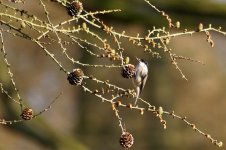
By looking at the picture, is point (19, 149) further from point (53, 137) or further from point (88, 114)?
point (53, 137)

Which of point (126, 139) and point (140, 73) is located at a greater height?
point (140, 73)

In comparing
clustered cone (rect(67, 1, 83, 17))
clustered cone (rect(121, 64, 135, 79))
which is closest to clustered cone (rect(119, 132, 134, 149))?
clustered cone (rect(121, 64, 135, 79))

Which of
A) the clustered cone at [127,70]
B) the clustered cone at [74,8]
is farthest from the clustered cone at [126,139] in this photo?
the clustered cone at [74,8]

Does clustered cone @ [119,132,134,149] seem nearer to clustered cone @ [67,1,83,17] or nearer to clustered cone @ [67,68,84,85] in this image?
clustered cone @ [67,68,84,85]

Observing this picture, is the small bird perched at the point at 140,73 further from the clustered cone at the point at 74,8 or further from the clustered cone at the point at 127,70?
the clustered cone at the point at 74,8

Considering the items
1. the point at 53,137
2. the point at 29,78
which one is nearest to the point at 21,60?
the point at 29,78

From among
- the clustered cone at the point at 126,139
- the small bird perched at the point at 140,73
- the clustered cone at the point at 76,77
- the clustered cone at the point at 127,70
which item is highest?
the small bird perched at the point at 140,73

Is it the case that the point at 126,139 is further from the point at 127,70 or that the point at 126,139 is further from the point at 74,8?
the point at 74,8

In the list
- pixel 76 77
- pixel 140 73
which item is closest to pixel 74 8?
pixel 76 77

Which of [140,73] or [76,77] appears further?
[140,73]

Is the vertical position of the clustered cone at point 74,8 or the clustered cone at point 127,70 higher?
the clustered cone at point 74,8

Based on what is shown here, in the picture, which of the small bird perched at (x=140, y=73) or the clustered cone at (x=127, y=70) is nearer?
the clustered cone at (x=127, y=70)
